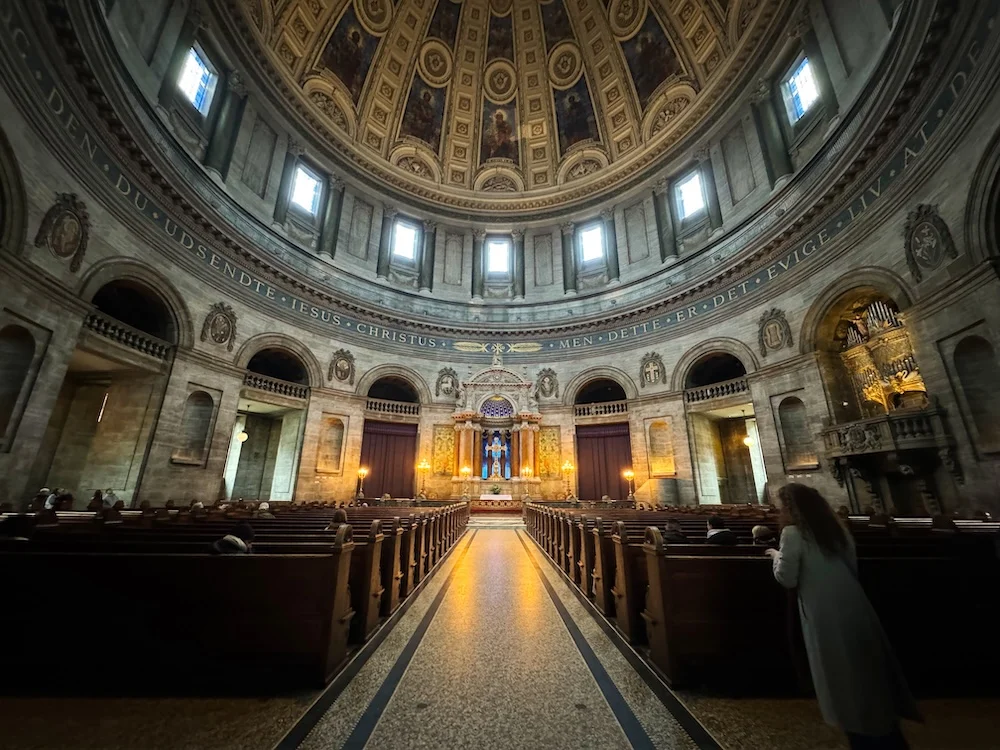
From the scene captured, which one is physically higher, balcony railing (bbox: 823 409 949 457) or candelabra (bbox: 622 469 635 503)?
balcony railing (bbox: 823 409 949 457)

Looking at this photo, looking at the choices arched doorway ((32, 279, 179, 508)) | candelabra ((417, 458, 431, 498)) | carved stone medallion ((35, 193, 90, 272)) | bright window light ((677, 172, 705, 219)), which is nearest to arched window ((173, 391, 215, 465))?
arched doorway ((32, 279, 179, 508))

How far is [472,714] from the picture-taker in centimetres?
251

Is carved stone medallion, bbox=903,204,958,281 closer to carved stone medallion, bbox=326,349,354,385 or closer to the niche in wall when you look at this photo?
carved stone medallion, bbox=326,349,354,385

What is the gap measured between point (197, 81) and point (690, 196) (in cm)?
2172

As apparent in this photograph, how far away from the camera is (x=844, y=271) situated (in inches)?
452

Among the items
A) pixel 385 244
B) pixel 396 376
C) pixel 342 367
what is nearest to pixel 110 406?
pixel 342 367

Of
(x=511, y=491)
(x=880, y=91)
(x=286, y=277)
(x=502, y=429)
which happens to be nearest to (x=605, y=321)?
(x=502, y=429)

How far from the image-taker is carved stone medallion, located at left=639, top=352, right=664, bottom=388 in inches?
711

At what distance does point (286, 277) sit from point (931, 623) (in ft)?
62.7

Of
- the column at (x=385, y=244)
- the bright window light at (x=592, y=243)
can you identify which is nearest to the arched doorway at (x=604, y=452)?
the bright window light at (x=592, y=243)

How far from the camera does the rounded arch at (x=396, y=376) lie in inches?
727

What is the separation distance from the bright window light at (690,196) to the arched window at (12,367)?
2356 centimetres

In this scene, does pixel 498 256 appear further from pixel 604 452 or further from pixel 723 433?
pixel 723 433

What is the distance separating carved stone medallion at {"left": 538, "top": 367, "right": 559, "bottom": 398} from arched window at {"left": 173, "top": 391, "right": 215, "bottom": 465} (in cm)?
1418
